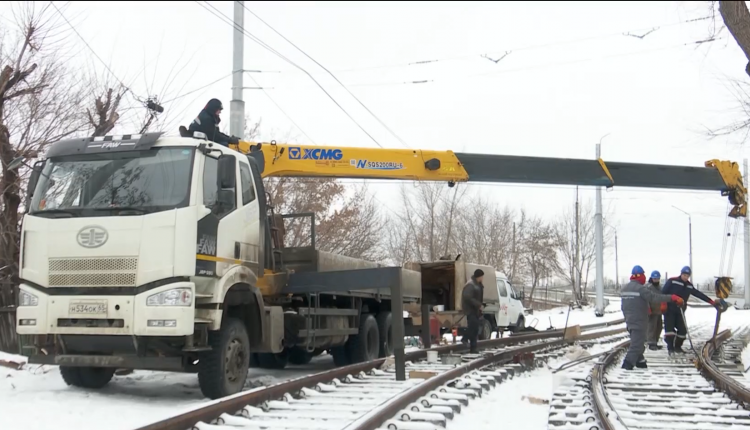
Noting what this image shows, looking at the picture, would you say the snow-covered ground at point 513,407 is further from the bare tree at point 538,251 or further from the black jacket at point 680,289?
the bare tree at point 538,251

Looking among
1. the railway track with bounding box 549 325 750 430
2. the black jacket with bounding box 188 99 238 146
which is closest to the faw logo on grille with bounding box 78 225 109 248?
the black jacket with bounding box 188 99 238 146

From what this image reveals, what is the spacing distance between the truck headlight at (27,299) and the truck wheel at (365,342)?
5646 millimetres

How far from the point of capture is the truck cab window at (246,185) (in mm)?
8883

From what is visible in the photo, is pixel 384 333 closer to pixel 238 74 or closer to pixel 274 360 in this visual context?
pixel 274 360

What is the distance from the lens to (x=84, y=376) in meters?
→ 8.47

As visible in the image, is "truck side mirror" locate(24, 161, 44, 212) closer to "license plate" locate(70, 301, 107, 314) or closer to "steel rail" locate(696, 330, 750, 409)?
"license plate" locate(70, 301, 107, 314)

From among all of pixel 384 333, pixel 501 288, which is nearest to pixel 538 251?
pixel 501 288

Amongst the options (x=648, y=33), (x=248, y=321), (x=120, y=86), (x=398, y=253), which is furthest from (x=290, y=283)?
(x=398, y=253)

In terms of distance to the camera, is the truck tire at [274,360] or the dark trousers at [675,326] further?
the dark trousers at [675,326]

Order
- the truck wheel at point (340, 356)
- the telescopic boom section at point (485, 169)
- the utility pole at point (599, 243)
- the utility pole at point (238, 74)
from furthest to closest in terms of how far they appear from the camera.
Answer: the utility pole at point (599, 243), the utility pole at point (238, 74), the telescopic boom section at point (485, 169), the truck wheel at point (340, 356)

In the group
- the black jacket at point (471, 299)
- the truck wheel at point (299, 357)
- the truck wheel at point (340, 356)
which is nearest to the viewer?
the truck wheel at point (340, 356)

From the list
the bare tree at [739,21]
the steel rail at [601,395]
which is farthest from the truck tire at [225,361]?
the bare tree at [739,21]

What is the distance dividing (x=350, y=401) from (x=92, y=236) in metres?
3.28

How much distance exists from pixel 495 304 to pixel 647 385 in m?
11.3
